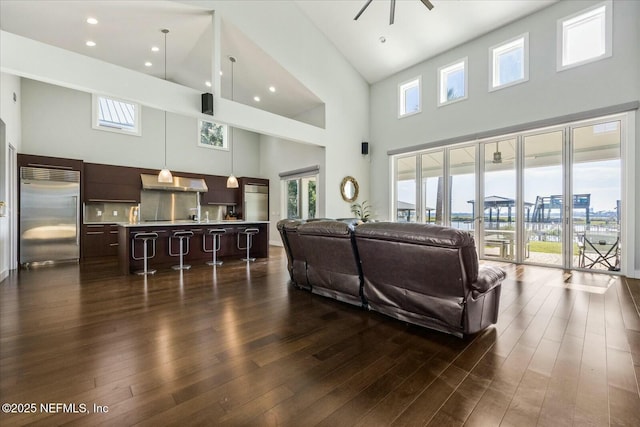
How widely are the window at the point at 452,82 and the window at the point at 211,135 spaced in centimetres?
661

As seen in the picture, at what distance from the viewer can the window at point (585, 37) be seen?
4.92 meters

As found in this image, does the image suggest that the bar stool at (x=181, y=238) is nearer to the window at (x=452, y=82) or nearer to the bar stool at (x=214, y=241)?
the bar stool at (x=214, y=241)

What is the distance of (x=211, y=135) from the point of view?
31.1ft

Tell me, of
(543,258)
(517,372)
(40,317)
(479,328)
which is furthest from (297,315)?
(543,258)

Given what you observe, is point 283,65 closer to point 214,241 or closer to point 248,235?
point 248,235

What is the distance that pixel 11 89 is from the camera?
5488 mm

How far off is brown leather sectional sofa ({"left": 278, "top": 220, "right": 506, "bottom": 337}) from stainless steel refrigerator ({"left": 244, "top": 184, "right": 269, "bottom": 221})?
6.51 metres

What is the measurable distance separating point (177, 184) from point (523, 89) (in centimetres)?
864

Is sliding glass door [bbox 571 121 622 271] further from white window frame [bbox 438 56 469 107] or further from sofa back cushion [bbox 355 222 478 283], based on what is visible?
sofa back cushion [bbox 355 222 478 283]

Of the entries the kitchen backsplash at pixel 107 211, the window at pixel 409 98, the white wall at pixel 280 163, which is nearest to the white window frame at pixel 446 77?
the window at pixel 409 98

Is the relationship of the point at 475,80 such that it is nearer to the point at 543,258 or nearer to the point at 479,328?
the point at 543,258

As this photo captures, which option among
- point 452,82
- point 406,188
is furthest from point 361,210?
point 452,82

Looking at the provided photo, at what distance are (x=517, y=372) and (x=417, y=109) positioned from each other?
691 centimetres

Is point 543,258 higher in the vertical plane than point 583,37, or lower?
lower
